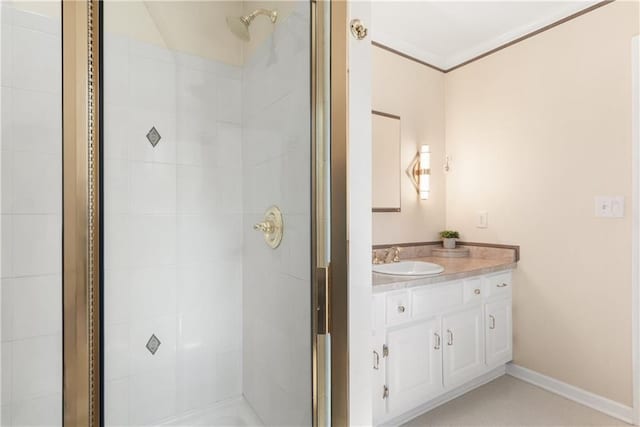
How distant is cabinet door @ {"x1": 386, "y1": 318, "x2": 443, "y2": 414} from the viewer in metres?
1.76

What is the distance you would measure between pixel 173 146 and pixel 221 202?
263 mm

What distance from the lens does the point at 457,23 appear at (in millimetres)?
2346

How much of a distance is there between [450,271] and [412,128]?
1.19 m

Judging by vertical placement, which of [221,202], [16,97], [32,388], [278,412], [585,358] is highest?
[16,97]

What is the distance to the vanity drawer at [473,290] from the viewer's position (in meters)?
2.10

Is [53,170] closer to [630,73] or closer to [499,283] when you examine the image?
[499,283]

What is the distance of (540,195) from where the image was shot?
2.32m

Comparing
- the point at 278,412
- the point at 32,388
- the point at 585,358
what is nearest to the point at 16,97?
the point at 32,388

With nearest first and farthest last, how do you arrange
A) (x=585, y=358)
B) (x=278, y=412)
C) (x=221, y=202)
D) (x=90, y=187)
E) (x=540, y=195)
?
(x=90, y=187), (x=278, y=412), (x=221, y=202), (x=585, y=358), (x=540, y=195)

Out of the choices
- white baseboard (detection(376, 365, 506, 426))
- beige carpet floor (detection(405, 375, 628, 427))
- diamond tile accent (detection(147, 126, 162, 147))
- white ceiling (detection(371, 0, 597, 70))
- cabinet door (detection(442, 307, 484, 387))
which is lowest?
beige carpet floor (detection(405, 375, 628, 427))

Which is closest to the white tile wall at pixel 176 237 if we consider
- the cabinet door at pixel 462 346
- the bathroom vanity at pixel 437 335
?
the bathroom vanity at pixel 437 335

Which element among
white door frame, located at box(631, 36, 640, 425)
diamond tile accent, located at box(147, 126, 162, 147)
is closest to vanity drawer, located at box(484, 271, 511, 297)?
white door frame, located at box(631, 36, 640, 425)

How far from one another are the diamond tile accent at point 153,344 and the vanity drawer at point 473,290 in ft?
5.63

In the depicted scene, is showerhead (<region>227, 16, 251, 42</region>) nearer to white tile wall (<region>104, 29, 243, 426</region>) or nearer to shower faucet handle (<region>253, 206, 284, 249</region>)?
white tile wall (<region>104, 29, 243, 426</region>)
